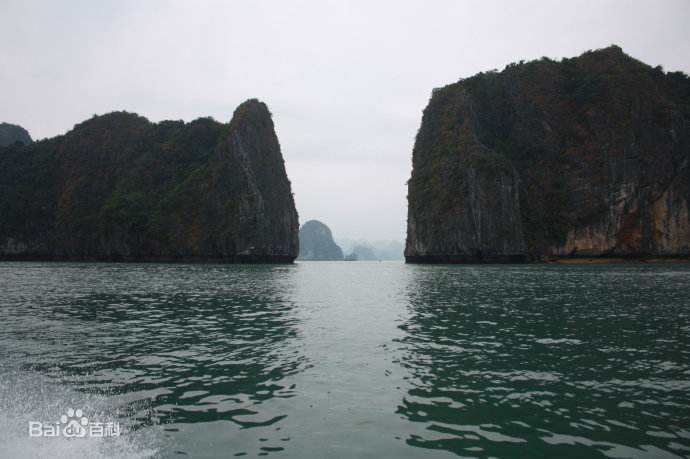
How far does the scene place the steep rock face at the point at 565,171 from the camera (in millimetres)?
100250

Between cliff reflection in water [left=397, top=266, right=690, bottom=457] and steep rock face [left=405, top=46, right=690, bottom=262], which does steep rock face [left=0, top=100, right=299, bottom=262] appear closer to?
steep rock face [left=405, top=46, right=690, bottom=262]

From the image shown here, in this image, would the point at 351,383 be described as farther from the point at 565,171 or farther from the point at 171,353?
the point at 565,171

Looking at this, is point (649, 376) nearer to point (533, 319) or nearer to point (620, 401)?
point (620, 401)

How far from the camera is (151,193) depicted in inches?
5157

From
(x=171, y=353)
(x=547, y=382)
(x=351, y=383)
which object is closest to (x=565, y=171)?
(x=547, y=382)

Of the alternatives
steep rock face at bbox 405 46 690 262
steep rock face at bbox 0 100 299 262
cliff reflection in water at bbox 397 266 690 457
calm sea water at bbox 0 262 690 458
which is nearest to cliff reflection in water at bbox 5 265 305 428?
calm sea water at bbox 0 262 690 458

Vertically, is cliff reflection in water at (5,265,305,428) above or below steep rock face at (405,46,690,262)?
below

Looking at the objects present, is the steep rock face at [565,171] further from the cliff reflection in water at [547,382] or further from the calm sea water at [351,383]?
the calm sea water at [351,383]

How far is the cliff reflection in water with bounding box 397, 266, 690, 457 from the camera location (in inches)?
280

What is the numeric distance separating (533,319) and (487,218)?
85.0 metres

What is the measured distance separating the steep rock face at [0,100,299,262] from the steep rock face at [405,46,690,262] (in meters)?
45.0

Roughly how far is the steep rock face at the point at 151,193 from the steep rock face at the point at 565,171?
45046mm

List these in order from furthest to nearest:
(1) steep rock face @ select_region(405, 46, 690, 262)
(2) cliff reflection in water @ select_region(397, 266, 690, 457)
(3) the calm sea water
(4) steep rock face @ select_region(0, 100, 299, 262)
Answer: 1. (4) steep rock face @ select_region(0, 100, 299, 262)
2. (1) steep rock face @ select_region(405, 46, 690, 262)
3. (2) cliff reflection in water @ select_region(397, 266, 690, 457)
4. (3) the calm sea water

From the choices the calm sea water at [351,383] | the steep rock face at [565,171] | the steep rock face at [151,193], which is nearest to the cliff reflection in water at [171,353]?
the calm sea water at [351,383]
